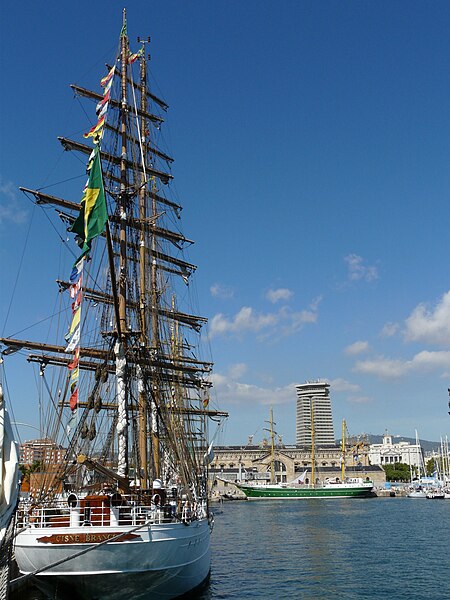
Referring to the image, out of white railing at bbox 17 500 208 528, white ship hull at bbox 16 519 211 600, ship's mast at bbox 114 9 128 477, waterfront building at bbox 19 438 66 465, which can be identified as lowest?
white ship hull at bbox 16 519 211 600

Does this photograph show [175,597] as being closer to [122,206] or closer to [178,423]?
[178,423]

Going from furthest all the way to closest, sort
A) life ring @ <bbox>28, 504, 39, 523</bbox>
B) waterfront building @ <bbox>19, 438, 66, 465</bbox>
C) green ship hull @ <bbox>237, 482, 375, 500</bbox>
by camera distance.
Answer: green ship hull @ <bbox>237, 482, 375, 500</bbox>
waterfront building @ <bbox>19, 438, 66, 465</bbox>
life ring @ <bbox>28, 504, 39, 523</bbox>

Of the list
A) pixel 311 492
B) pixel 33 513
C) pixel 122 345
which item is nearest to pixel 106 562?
pixel 33 513

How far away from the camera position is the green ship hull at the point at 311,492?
13812 cm

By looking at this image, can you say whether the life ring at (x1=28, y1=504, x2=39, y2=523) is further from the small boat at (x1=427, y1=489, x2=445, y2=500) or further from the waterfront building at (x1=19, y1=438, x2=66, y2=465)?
the small boat at (x1=427, y1=489, x2=445, y2=500)

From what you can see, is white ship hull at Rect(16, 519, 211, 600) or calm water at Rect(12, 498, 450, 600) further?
calm water at Rect(12, 498, 450, 600)

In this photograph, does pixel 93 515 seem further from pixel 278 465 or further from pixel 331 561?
pixel 278 465

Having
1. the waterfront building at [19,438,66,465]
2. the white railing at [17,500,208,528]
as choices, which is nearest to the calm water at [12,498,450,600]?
the white railing at [17,500,208,528]

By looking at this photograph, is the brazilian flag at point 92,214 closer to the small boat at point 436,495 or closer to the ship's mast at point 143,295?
the ship's mast at point 143,295

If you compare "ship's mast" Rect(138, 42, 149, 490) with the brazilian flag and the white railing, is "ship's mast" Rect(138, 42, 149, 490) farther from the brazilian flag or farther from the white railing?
the brazilian flag

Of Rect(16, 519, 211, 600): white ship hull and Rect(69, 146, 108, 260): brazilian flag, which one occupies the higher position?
Rect(69, 146, 108, 260): brazilian flag

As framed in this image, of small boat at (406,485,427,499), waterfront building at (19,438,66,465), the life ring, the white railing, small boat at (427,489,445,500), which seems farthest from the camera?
small boat at (406,485,427,499)

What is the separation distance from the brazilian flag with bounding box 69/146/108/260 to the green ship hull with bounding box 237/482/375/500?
125m

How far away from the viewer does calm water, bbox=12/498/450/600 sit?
30484 millimetres
